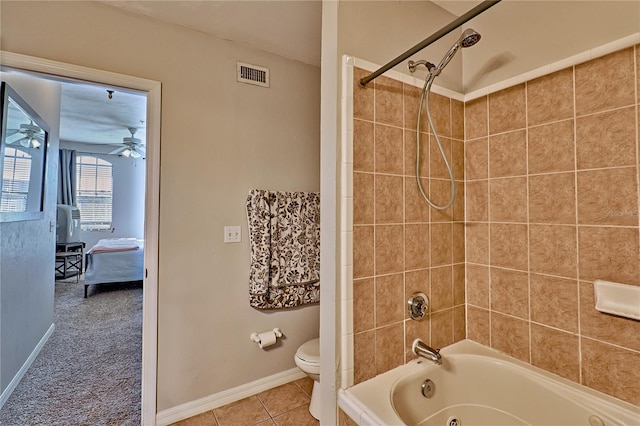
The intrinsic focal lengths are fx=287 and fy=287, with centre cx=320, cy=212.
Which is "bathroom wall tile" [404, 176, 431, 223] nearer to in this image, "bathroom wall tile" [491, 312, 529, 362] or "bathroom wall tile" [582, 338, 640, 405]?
"bathroom wall tile" [491, 312, 529, 362]

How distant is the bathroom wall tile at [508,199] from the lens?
1.37 m

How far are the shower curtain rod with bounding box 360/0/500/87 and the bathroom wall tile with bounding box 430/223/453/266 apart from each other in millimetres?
771

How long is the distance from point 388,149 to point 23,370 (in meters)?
3.13

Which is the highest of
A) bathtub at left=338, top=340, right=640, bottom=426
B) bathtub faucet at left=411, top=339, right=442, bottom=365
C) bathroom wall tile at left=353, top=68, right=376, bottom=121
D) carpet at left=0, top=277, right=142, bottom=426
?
bathroom wall tile at left=353, top=68, right=376, bottom=121

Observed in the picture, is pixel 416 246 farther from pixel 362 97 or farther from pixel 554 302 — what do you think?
pixel 362 97

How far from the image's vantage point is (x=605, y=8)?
1.12 m

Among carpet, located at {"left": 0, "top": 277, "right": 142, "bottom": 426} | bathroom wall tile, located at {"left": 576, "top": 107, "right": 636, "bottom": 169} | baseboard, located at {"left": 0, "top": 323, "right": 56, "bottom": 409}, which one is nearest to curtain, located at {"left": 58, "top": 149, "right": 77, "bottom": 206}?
carpet, located at {"left": 0, "top": 277, "right": 142, "bottom": 426}

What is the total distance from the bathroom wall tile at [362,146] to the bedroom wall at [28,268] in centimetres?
226

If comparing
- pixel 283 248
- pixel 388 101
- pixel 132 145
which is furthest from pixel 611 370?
pixel 132 145

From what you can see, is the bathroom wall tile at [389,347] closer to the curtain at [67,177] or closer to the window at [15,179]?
the window at [15,179]

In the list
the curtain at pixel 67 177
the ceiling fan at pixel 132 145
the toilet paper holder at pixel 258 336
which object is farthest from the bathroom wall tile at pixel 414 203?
the curtain at pixel 67 177

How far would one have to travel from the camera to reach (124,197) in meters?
6.38

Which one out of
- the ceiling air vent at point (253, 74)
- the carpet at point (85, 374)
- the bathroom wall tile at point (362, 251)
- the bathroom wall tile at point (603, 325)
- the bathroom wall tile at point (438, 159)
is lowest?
the carpet at point (85, 374)

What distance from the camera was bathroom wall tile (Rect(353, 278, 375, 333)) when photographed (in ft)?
3.95
